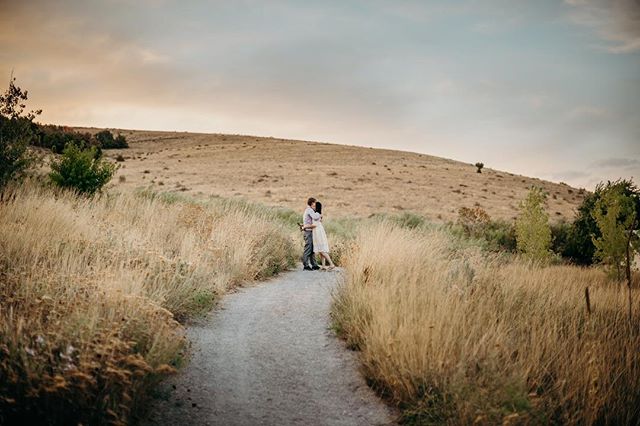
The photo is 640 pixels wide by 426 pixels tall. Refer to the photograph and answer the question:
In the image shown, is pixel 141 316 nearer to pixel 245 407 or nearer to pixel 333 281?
pixel 245 407

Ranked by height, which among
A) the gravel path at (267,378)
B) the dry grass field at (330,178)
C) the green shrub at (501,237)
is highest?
the dry grass field at (330,178)

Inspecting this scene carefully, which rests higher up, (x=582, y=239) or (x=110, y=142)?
(x=110, y=142)

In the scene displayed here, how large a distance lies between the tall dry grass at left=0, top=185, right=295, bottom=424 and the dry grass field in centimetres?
2115

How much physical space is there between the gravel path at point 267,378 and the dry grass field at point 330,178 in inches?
970

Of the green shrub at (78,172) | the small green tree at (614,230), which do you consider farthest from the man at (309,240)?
the small green tree at (614,230)

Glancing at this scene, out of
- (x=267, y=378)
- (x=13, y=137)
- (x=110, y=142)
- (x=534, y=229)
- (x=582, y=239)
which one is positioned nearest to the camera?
(x=267, y=378)

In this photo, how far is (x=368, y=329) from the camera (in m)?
5.41

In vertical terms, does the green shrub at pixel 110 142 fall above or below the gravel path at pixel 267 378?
above

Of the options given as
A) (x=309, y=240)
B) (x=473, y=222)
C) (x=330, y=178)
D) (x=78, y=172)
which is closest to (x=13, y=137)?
(x=78, y=172)

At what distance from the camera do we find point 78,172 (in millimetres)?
14234

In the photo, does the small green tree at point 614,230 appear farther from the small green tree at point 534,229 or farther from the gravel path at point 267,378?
the gravel path at point 267,378

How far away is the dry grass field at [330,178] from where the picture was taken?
37312 mm

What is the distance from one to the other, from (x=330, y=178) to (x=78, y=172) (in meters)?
35.1

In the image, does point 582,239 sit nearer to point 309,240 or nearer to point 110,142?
point 309,240
